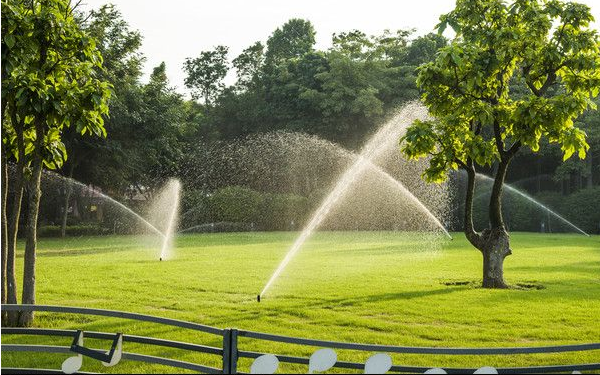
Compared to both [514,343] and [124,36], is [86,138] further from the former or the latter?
[514,343]

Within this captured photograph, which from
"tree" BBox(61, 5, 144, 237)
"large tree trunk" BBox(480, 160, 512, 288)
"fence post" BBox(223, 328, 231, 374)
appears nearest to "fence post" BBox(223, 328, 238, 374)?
"fence post" BBox(223, 328, 231, 374)

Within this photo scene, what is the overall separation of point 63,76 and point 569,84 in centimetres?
880

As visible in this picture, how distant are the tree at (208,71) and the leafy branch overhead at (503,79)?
42.0m

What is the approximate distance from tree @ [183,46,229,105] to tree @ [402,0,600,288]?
138ft

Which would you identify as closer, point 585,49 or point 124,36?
point 585,49

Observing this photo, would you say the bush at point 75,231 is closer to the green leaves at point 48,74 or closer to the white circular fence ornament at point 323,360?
the green leaves at point 48,74

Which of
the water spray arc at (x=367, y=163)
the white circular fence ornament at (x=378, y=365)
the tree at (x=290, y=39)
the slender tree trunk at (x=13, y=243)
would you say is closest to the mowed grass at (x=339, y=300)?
the slender tree trunk at (x=13, y=243)

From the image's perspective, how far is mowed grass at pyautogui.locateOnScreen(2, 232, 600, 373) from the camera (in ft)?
26.6

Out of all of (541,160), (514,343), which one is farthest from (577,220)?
(514,343)

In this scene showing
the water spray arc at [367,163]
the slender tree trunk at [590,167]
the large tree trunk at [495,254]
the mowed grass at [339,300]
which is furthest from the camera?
the slender tree trunk at [590,167]

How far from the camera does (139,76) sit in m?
35.6

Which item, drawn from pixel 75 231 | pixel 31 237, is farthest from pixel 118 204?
pixel 31 237

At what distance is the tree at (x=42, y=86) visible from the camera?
8.15 meters

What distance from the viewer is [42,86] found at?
27.1ft
